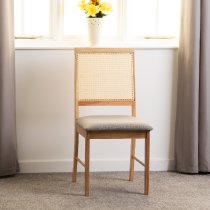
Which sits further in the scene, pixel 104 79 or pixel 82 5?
pixel 82 5

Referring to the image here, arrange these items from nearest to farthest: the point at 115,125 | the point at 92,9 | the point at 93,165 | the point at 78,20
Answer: the point at 115,125 < the point at 92,9 < the point at 93,165 < the point at 78,20

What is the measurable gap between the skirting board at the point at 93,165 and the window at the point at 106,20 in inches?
38.2

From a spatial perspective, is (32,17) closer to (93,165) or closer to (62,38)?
(62,38)

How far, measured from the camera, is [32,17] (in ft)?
14.7

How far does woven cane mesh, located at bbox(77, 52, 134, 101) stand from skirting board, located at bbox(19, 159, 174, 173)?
0.59m

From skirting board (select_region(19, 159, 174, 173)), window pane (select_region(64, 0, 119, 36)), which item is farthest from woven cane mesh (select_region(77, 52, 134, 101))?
skirting board (select_region(19, 159, 174, 173))

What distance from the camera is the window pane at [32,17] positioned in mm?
4445

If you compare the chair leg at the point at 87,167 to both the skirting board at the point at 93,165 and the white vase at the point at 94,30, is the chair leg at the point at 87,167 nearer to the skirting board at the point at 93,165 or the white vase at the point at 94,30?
the skirting board at the point at 93,165

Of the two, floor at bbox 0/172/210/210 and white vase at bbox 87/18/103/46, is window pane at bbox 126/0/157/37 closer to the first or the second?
white vase at bbox 87/18/103/46

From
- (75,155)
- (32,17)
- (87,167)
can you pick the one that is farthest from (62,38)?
(87,167)

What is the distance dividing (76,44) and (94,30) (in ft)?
0.69

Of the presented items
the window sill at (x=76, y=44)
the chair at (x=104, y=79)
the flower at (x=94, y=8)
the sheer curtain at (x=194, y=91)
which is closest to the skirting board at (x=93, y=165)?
the sheer curtain at (x=194, y=91)

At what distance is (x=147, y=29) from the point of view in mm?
4609

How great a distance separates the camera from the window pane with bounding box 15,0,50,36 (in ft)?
14.6
